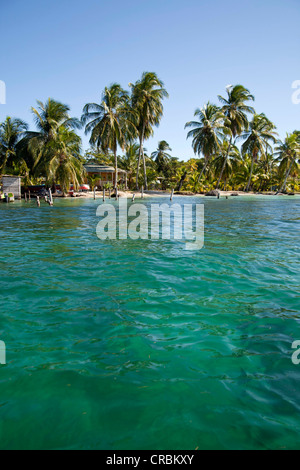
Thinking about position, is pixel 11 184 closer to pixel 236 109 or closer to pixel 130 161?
pixel 130 161

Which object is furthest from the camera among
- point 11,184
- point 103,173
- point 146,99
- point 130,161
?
point 130,161

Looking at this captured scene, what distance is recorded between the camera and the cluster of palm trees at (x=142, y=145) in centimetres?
3458

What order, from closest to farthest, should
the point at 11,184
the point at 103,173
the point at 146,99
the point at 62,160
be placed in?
the point at 11,184
the point at 62,160
the point at 146,99
the point at 103,173

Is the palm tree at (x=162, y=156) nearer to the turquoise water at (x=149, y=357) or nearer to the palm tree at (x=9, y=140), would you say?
the palm tree at (x=9, y=140)

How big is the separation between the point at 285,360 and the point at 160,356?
1462 millimetres

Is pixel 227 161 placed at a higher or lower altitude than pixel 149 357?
higher

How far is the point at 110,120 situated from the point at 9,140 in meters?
12.5

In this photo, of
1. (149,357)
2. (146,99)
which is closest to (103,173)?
(146,99)

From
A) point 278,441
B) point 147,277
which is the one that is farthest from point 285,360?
point 147,277

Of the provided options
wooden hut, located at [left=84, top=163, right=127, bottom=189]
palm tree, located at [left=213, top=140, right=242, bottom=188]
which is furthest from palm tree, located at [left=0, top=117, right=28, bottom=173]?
palm tree, located at [left=213, top=140, right=242, bottom=188]

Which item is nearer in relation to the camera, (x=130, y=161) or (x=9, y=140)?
(x=9, y=140)

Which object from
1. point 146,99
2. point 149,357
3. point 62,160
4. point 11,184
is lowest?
point 149,357

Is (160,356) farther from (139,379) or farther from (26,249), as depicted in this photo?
(26,249)

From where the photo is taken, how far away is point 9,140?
35656mm
